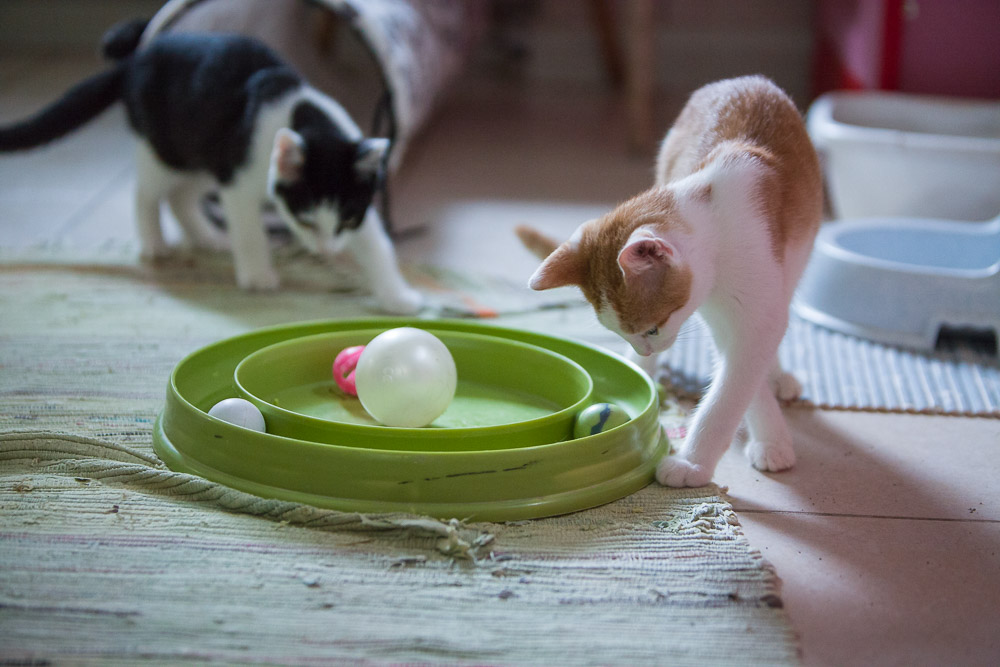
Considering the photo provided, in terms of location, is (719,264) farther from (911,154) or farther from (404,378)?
(911,154)

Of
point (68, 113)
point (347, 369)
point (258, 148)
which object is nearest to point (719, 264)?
point (347, 369)

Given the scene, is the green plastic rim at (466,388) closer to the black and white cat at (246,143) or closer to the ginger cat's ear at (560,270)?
the ginger cat's ear at (560,270)

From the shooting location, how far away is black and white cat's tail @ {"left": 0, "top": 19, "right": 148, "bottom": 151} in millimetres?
2303

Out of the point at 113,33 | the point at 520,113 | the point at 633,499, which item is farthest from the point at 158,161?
the point at 520,113

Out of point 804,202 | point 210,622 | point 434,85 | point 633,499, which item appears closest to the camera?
point 210,622

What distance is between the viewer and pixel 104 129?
378 cm

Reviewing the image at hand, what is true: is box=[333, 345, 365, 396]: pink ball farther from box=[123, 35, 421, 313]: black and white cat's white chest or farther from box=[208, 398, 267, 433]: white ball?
box=[123, 35, 421, 313]: black and white cat's white chest

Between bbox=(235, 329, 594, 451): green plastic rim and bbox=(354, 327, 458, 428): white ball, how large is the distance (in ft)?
0.14

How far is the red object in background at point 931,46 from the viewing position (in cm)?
261

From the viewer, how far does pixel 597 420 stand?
4.48ft

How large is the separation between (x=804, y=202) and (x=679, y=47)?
3263mm

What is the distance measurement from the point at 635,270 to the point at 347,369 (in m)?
0.61

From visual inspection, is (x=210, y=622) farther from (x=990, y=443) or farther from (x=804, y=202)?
(x=990, y=443)

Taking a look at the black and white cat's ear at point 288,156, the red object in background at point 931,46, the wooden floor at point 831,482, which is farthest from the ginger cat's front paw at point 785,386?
the red object in background at point 931,46
